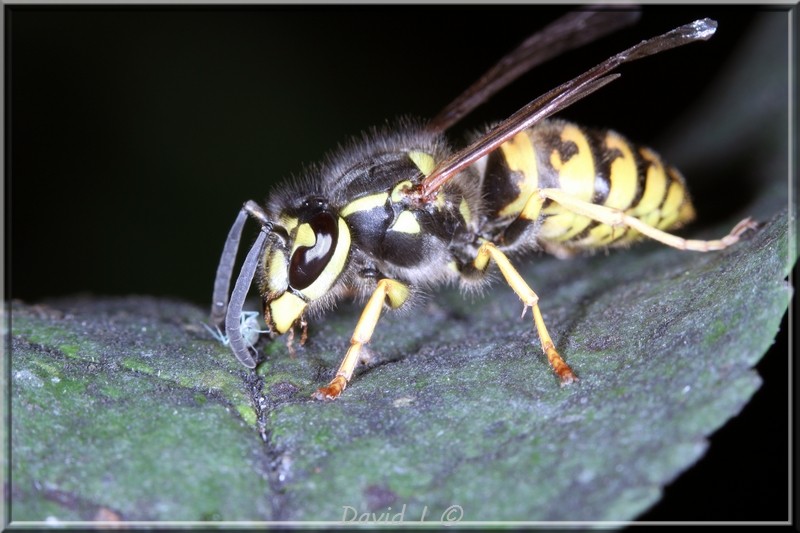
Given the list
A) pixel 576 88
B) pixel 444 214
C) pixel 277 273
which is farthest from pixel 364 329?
pixel 576 88

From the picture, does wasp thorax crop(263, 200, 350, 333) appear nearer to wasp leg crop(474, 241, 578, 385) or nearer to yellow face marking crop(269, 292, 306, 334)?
yellow face marking crop(269, 292, 306, 334)

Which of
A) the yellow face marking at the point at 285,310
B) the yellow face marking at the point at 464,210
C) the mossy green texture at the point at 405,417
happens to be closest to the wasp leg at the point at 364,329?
the mossy green texture at the point at 405,417

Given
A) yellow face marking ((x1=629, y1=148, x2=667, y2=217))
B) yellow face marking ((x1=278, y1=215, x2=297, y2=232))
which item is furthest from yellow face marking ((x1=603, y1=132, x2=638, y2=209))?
yellow face marking ((x1=278, y1=215, x2=297, y2=232))

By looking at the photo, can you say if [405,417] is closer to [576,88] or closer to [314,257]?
[314,257]

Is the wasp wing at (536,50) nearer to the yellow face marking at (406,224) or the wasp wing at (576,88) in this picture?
the yellow face marking at (406,224)

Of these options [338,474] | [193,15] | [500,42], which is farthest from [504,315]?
[193,15]

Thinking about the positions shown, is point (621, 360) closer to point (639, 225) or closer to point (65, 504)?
point (639, 225)
